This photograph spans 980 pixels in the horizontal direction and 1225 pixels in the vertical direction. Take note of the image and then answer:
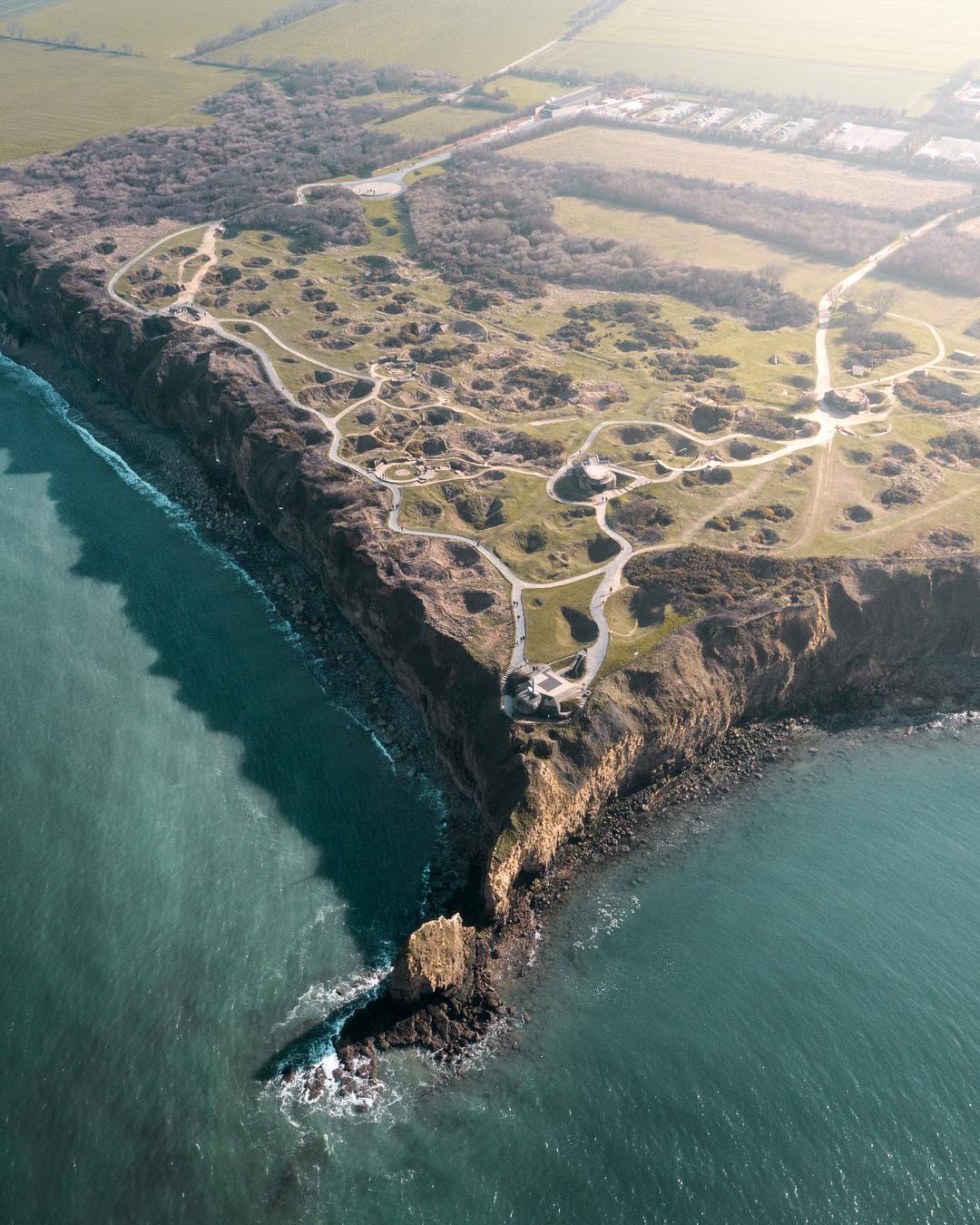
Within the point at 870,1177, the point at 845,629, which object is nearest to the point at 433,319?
the point at 845,629

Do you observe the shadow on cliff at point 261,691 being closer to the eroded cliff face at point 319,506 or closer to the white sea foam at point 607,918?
the eroded cliff face at point 319,506

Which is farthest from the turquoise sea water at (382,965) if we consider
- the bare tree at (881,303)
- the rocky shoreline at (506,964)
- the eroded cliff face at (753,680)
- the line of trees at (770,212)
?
the line of trees at (770,212)

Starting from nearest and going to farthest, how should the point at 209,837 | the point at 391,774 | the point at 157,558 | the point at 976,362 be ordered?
the point at 209,837, the point at 391,774, the point at 157,558, the point at 976,362

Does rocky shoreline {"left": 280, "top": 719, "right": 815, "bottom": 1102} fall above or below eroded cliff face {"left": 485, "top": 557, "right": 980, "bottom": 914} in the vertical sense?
below

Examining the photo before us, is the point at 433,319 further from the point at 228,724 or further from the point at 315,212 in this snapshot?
the point at 228,724

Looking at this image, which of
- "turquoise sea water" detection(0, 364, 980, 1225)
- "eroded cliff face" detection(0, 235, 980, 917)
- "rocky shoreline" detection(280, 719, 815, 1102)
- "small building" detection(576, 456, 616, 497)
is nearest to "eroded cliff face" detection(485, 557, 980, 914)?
"eroded cliff face" detection(0, 235, 980, 917)

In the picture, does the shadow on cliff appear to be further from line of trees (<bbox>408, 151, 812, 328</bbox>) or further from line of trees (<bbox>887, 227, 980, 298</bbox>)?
line of trees (<bbox>887, 227, 980, 298</bbox>)
